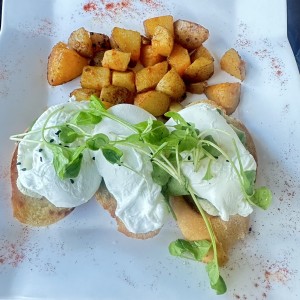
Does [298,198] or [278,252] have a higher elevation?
[298,198]

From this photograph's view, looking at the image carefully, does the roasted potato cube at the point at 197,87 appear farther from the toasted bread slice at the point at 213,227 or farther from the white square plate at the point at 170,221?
the toasted bread slice at the point at 213,227

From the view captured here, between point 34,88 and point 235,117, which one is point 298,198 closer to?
point 235,117

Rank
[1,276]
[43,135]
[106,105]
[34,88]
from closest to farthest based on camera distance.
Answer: [43,135]
[1,276]
[106,105]
[34,88]

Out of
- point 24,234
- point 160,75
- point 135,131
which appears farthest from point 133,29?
point 24,234

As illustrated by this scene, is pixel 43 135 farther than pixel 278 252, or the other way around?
pixel 278 252

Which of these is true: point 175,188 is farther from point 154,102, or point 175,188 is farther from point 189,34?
point 189,34

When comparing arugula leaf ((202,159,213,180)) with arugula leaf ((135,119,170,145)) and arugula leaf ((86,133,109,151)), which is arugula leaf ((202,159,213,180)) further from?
arugula leaf ((86,133,109,151))

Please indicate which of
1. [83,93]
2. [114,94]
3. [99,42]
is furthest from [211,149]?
[99,42]

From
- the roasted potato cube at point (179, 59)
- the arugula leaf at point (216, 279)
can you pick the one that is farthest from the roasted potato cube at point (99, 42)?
the arugula leaf at point (216, 279)
